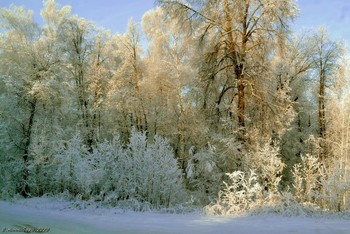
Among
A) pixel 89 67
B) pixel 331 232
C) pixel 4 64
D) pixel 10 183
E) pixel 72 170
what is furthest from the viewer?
pixel 89 67

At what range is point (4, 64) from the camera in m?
17.3

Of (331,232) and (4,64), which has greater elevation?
(4,64)

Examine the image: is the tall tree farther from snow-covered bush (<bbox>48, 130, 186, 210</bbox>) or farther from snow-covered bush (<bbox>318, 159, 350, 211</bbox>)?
snow-covered bush (<bbox>318, 159, 350, 211</bbox>)

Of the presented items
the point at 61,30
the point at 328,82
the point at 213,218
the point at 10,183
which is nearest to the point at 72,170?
the point at 10,183

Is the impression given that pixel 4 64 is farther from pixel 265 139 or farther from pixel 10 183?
pixel 265 139

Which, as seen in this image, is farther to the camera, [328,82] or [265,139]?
[328,82]

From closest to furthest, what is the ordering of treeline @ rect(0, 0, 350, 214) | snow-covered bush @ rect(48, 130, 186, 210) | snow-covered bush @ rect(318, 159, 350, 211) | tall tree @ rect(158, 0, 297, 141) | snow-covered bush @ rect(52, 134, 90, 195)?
snow-covered bush @ rect(318, 159, 350, 211) → snow-covered bush @ rect(48, 130, 186, 210) → treeline @ rect(0, 0, 350, 214) → snow-covered bush @ rect(52, 134, 90, 195) → tall tree @ rect(158, 0, 297, 141)

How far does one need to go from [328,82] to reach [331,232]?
60.8 ft

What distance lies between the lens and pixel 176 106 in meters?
20.1

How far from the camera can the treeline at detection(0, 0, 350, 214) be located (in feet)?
30.4

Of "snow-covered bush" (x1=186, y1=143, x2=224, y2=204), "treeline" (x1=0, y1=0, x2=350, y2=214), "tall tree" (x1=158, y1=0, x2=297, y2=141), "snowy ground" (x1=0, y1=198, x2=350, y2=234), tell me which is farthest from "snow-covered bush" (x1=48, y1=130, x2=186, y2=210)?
"tall tree" (x1=158, y1=0, x2=297, y2=141)

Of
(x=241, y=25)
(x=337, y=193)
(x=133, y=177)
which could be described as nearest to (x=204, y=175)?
(x=133, y=177)

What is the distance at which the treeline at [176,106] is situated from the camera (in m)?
9.26

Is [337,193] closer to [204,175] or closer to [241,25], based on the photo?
[204,175]
